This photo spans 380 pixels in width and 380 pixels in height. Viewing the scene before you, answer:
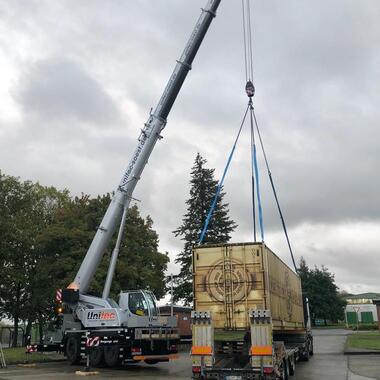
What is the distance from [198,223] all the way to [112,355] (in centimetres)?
2823

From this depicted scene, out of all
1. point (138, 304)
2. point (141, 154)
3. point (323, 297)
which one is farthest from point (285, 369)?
point (323, 297)

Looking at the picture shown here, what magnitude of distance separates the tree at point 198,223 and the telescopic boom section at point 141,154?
24555mm

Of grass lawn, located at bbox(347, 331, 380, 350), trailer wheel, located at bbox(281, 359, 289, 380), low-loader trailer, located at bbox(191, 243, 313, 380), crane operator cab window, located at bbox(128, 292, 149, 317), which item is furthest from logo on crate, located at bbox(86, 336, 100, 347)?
grass lawn, located at bbox(347, 331, 380, 350)

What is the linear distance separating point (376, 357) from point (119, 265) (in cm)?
1700

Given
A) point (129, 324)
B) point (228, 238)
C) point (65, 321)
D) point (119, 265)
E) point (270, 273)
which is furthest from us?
point (228, 238)

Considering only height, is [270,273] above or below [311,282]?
below

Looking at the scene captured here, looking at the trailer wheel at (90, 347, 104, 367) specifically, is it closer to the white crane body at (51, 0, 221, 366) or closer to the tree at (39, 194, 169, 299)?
the white crane body at (51, 0, 221, 366)

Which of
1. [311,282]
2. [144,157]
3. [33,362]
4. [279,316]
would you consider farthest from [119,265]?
[311,282]

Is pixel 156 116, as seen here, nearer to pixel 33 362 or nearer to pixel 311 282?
pixel 33 362

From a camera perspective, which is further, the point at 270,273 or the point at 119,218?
the point at 119,218

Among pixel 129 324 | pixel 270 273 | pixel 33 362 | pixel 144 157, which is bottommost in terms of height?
pixel 33 362

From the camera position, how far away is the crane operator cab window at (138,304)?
19312mm

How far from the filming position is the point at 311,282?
248ft

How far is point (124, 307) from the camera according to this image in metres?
19.3
